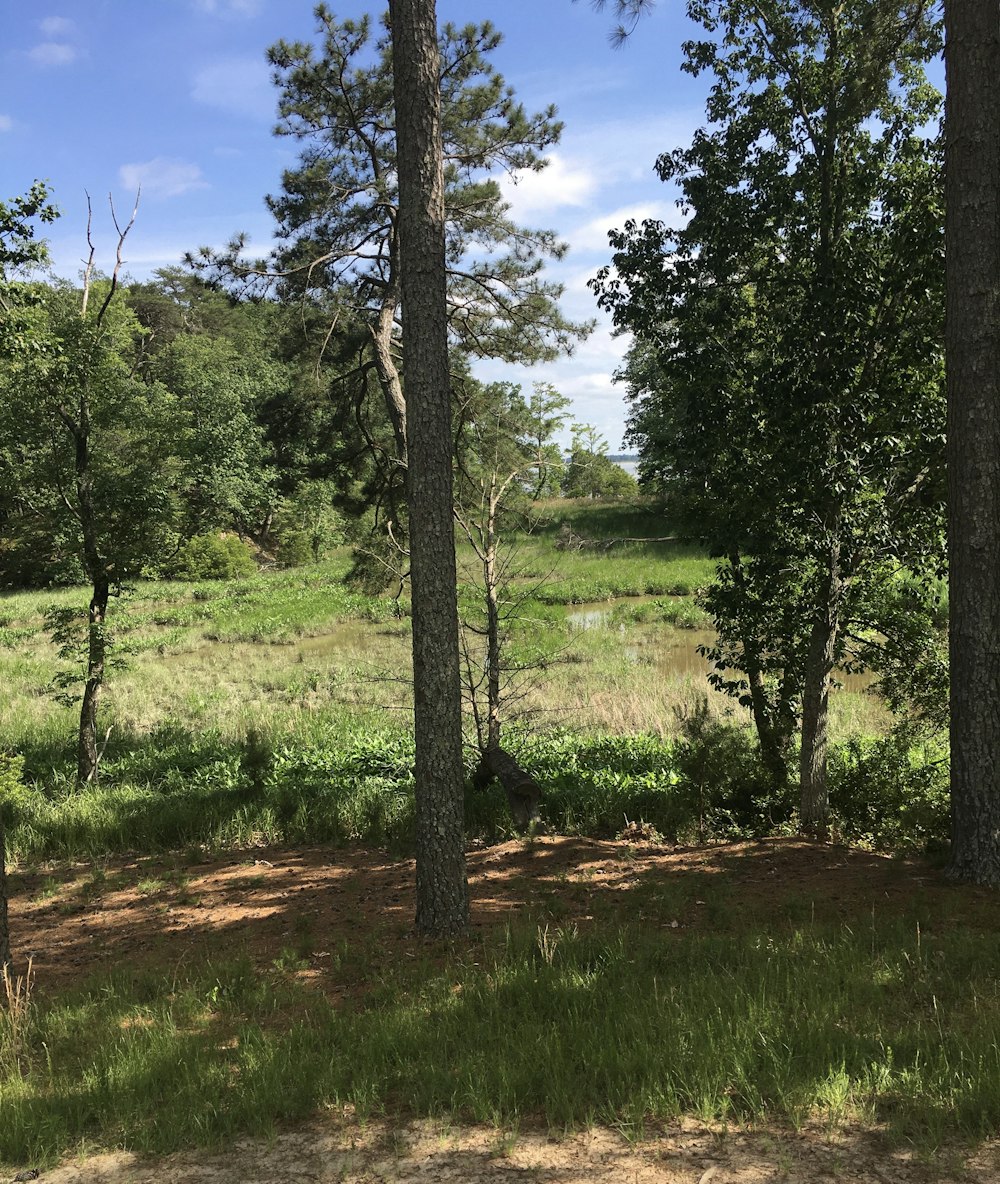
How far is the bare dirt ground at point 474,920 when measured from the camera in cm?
311

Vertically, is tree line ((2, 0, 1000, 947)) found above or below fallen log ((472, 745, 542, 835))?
above

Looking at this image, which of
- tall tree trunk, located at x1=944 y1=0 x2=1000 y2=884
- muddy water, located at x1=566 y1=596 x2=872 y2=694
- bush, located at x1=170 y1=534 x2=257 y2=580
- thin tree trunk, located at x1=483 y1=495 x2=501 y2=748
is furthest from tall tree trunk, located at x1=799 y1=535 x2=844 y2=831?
bush, located at x1=170 y1=534 x2=257 y2=580

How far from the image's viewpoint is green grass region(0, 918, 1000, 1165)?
3.44m

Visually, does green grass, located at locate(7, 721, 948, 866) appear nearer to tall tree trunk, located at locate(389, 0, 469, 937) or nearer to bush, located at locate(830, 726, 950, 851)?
bush, located at locate(830, 726, 950, 851)

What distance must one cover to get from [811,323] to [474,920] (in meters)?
5.70

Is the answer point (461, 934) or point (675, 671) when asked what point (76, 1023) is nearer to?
point (461, 934)

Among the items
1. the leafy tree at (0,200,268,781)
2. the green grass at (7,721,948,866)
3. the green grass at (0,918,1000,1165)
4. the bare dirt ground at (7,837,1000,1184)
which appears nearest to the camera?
the bare dirt ground at (7,837,1000,1184)

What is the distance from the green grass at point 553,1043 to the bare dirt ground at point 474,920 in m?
0.15

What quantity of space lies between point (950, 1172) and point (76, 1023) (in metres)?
4.38

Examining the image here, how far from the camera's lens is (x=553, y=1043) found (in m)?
3.99

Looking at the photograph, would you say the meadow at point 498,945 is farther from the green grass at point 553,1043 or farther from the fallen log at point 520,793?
the fallen log at point 520,793

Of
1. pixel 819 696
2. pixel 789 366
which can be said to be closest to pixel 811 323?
pixel 789 366

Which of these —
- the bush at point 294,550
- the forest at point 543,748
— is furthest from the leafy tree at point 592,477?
the forest at point 543,748

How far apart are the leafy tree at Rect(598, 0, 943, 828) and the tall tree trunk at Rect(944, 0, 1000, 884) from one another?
88cm
